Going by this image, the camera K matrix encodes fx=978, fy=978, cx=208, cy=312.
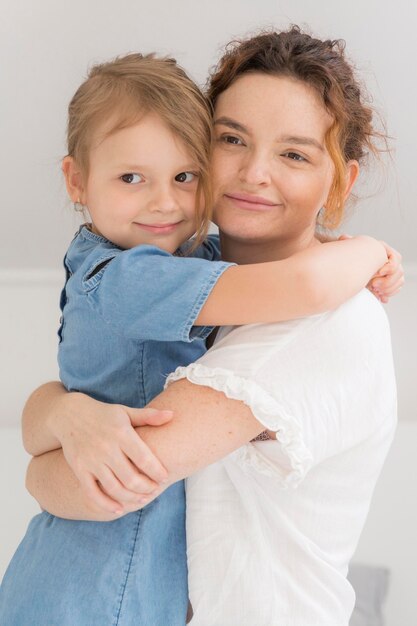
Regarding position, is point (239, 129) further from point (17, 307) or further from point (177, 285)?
point (17, 307)

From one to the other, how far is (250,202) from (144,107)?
0.26 meters

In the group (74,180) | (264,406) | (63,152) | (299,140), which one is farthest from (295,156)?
(63,152)

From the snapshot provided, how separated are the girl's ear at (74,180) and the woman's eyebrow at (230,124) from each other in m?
0.27

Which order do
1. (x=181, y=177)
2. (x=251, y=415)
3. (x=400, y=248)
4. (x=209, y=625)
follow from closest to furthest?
(x=251, y=415), (x=209, y=625), (x=181, y=177), (x=400, y=248)

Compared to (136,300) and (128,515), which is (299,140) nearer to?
(136,300)

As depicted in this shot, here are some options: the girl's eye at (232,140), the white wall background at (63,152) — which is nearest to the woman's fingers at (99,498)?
the girl's eye at (232,140)

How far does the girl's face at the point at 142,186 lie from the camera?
5.33 ft

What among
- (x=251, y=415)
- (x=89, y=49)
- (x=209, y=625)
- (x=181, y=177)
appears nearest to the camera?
(x=251, y=415)

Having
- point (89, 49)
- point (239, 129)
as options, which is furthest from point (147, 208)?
point (89, 49)

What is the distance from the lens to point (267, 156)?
1732mm

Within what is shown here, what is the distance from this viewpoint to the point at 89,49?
260 centimetres

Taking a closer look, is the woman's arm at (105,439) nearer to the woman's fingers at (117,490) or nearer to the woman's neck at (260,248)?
the woman's fingers at (117,490)

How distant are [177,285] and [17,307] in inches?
78.3

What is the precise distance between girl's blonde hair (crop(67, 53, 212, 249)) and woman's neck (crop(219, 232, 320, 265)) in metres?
0.10
